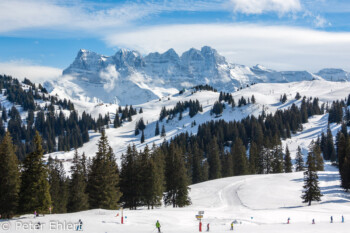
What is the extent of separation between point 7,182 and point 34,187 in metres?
4.18

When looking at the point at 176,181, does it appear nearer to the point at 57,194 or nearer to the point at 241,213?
the point at 241,213

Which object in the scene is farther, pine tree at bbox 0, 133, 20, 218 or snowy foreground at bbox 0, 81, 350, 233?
pine tree at bbox 0, 133, 20, 218

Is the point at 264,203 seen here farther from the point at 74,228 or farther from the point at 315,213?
the point at 74,228

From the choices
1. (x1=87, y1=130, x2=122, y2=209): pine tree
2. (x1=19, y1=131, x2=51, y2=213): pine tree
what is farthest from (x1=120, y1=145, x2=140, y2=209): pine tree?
(x1=19, y1=131, x2=51, y2=213): pine tree

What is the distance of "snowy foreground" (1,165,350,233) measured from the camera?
98.5 ft

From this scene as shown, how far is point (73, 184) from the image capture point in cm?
5244

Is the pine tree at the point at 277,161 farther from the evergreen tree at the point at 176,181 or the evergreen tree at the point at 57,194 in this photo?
the evergreen tree at the point at 57,194

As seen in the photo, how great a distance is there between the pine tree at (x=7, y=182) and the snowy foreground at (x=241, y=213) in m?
5.07

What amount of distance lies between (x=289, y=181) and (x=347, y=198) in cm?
1591

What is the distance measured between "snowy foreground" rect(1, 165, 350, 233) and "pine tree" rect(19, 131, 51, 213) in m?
2.35

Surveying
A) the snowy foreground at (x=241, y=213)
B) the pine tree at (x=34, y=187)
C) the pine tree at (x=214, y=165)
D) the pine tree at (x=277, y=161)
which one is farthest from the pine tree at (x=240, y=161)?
the pine tree at (x=34, y=187)

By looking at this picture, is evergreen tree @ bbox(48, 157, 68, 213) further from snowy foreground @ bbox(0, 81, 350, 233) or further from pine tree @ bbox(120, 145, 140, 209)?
snowy foreground @ bbox(0, 81, 350, 233)

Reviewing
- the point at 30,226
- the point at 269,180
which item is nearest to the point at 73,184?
the point at 30,226

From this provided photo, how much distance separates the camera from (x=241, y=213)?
42312 millimetres
